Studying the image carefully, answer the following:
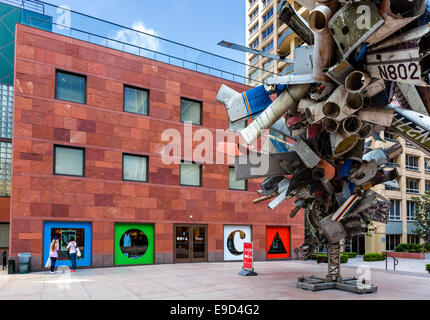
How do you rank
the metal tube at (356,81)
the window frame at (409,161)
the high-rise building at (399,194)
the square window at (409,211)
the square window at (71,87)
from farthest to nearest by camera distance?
the window frame at (409,161)
the square window at (409,211)
the high-rise building at (399,194)
the square window at (71,87)
the metal tube at (356,81)

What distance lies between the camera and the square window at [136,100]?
23734mm

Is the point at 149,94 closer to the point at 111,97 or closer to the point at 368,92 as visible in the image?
the point at 111,97

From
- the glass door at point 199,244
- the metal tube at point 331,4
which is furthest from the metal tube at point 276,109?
the glass door at point 199,244

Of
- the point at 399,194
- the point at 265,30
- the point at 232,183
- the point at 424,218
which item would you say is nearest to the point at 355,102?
the point at 232,183

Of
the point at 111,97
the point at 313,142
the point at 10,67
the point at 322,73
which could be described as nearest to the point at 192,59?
the point at 111,97

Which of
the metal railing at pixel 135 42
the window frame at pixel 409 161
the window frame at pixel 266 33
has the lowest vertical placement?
the window frame at pixel 409 161

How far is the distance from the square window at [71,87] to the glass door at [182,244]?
988 cm

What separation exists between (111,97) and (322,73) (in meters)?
15.2

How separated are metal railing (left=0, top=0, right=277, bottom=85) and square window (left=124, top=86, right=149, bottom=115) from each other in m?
2.39

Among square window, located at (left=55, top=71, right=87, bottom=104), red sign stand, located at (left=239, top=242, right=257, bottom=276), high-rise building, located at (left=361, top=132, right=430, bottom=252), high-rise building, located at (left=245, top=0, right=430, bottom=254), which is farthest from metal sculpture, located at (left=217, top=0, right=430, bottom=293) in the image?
high-rise building, located at (left=361, top=132, right=430, bottom=252)

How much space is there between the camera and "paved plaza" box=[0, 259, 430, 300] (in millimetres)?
12828

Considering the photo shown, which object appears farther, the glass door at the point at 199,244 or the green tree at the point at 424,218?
the green tree at the point at 424,218

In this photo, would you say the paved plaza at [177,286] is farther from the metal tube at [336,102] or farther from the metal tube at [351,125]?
the metal tube at [336,102]

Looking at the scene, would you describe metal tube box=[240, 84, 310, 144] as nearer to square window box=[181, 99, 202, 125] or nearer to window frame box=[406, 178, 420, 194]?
square window box=[181, 99, 202, 125]
